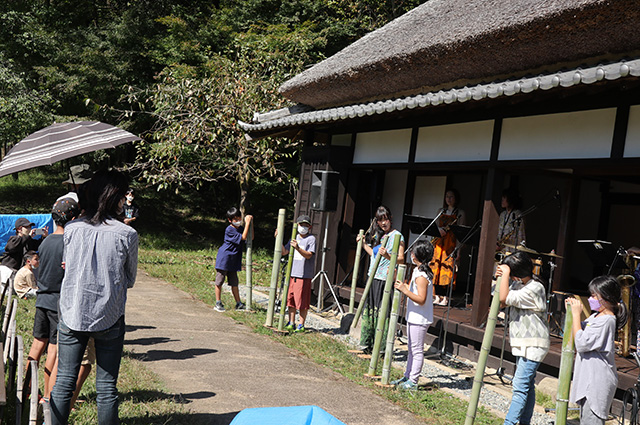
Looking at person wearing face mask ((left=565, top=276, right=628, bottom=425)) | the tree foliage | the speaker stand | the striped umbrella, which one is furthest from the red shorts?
the tree foliage

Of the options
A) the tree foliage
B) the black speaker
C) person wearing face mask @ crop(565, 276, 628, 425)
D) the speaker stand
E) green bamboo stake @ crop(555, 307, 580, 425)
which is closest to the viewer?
green bamboo stake @ crop(555, 307, 580, 425)

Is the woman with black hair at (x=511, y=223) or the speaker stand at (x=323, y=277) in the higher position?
the woman with black hair at (x=511, y=223)

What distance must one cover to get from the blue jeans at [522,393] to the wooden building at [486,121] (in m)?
2.44

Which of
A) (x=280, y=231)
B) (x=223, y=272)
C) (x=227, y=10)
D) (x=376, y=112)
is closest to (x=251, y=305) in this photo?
(x=223, y=272)

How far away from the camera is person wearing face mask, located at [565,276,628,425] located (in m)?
4.19

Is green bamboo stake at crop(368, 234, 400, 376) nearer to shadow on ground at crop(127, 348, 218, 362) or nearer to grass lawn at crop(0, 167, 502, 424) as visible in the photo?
grass lawn at crop(0, 167, 502, 424)

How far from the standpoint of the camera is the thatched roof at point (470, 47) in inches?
235

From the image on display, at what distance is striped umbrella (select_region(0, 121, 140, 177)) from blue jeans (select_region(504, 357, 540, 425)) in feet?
13.2

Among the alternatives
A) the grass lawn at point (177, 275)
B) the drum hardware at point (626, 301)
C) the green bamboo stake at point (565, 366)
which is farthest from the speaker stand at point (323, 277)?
the green bamboo stake at point (565, 366)

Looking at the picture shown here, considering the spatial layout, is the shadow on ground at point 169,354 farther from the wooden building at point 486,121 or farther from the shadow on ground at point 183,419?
the wooden building at point 486,121

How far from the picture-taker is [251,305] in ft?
30.9

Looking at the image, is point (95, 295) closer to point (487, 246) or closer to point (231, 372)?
point (231, 372)

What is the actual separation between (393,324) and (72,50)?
17.1 metres

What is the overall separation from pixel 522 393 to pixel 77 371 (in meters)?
3.26
